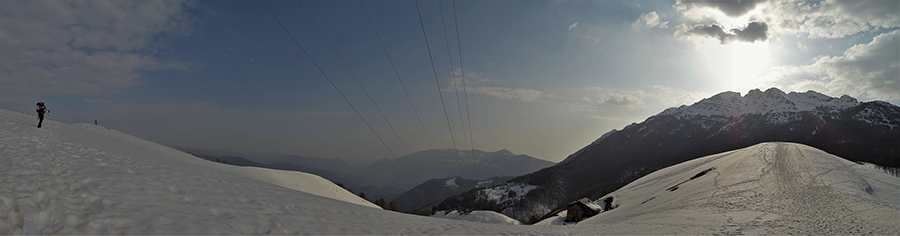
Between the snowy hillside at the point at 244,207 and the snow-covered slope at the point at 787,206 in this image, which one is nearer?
the snowy hillside at the point at 244,207

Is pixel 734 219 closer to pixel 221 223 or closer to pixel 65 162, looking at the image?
pixel 221 223

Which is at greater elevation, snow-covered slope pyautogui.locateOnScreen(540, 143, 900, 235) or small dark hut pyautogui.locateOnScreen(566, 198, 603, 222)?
snow-covered slope pyautogui.locateOnScreen(540, 143, 900, 235)

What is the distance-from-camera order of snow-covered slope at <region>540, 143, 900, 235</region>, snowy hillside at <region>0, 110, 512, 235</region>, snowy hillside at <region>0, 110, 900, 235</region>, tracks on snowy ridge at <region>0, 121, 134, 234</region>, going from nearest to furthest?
1. tracks on snowy ridge at <region>0, 121, 134, 234</region>
2. snowy hillside at <region>0, 110, 512, 235</region>
3. snowy hillside at <region>0, 110, 900, 235</region>
4. snow-covered slope at <region>540, 143, 900, 235</region>

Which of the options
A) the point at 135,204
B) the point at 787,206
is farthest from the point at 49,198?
the point at 787,206

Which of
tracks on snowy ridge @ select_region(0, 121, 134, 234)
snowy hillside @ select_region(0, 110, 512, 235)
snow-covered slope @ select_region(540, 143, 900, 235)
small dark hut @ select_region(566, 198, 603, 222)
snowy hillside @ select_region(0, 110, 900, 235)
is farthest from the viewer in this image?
small dark hut @ select_region(566, 198, 603, 222)

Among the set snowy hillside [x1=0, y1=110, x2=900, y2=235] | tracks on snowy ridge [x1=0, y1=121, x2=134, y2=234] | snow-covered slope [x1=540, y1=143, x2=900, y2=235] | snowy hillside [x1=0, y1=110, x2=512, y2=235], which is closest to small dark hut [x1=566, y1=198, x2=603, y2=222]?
snow-covered slope [x1=540, y1=143, x2=900, y2=235]

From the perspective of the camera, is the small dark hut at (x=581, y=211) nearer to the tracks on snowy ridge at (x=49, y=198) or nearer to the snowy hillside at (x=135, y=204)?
the snowy hillside at (x=135, y=204)

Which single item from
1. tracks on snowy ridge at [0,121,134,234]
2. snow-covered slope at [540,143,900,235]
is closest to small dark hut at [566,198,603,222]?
snow-covered slope at [540,143,900,235]

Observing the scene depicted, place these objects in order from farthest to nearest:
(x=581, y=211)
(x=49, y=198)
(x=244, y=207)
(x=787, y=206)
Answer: (x=581, y=211), (x=787, y=206), (x=244, y=207), (x=49, y=198)

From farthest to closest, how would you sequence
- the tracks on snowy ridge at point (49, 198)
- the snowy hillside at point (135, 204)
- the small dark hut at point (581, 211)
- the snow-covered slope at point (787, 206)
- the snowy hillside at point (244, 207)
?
1. the small dark hut at point (581, 211)
2. the snow-covered slope at point (787, 206)
3. the snowy hillside at point (244, 207)
4. the snowy hillside at point (135, 204)
5. the tracks on snowy ridge at point (49, 198)

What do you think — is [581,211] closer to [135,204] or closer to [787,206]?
[787,206]

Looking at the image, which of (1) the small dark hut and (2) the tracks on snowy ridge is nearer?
(2) the tracks on snowy ridge

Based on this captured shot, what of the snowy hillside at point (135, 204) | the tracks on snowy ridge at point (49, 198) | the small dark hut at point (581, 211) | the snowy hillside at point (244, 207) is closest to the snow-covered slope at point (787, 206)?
the snowy hillside at point (244, 207)

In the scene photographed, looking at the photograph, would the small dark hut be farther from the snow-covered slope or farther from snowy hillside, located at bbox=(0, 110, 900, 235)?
snowy hillside, located at bbox=(0, 110, 900, 235)
